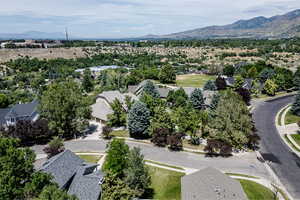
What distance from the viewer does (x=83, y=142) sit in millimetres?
37594

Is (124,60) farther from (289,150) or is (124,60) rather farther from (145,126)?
(289,150)

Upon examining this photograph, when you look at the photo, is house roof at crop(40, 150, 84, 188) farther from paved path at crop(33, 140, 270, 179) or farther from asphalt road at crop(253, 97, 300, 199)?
asphalt road at crop(253, 97, 300, 199)

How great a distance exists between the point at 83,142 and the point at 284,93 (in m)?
62.9

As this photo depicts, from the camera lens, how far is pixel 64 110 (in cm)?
3734

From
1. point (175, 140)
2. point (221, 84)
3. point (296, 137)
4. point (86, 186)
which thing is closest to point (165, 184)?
point (175, 140)

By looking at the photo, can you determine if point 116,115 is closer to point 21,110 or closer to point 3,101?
point 21,110

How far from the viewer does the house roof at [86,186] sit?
19.7 metres

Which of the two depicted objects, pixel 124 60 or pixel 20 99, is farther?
pixel 124 60

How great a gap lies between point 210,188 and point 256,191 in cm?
783

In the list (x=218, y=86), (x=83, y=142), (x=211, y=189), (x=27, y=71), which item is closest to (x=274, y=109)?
(x=218, y=86)

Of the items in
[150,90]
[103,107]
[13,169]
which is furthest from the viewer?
[150,90]

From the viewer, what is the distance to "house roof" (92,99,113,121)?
45.8 meters

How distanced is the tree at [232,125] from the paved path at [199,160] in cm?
255

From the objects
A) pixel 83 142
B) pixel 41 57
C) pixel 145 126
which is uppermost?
pixel 41 57
